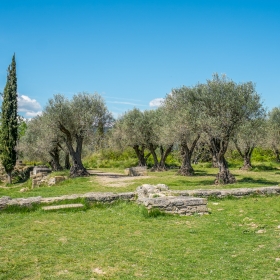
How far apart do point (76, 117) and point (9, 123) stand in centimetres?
1337

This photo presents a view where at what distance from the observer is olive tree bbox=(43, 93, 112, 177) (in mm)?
28297

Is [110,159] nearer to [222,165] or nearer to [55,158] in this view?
[55,158]

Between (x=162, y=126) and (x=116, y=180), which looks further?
(x=162, y=126)

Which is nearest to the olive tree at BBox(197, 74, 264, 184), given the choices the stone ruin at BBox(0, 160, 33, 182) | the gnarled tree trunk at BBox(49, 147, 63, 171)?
the gnarled tree trunk at BBox(49, 147, 63, 171)

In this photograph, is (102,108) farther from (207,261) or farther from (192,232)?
(207,261)

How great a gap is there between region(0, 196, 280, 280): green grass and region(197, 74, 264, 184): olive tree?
8725 mm

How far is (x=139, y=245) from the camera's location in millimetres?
8656

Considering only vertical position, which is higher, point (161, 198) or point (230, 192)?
point (161, 198)

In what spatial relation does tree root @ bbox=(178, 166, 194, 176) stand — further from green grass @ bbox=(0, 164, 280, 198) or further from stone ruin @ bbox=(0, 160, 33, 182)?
stone ruin @ bbox=(0, 160, 33, 182)

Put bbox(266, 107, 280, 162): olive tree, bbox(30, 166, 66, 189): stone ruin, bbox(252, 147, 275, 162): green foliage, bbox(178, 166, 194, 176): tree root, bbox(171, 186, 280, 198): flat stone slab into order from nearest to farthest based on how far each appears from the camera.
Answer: bbox(171, 186, 280, 198): flat stone slab < bbox(30, 166, 66, 189): stone ruin < bbox(178, 166, 194, 176): tree root < bbox(266, 107, 280, 162): olive tree < bbox(252, 147, 275, 162): green foliage

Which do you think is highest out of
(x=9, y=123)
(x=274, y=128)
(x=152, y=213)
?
(x=9, y=123)

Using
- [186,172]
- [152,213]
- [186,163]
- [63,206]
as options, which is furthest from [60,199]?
[186,163]

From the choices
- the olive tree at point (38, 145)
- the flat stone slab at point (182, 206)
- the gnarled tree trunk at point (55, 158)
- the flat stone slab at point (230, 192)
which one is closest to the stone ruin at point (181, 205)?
the flat stone slab at point (182, 206)

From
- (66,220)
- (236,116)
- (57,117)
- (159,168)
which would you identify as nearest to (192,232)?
(66,220)
